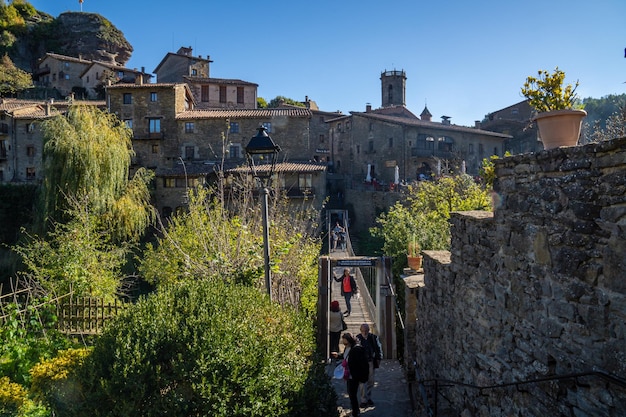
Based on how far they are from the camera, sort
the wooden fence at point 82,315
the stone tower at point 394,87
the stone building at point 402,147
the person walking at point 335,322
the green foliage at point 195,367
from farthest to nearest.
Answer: the stone tower at point 394,87 → the stone building at point 402,147 → the person walking at point 335,322 → the wooden fence at point 82,315 → the green foliage at point 195,367

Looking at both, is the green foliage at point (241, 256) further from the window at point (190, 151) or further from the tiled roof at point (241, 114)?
the tiled roof at point (241, 114)

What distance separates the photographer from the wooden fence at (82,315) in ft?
33.8

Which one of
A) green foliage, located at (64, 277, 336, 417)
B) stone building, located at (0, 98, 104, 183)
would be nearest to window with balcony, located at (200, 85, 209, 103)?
stone building, located at (0, 98, 104, 183)

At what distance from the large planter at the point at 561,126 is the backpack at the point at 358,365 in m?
4.88

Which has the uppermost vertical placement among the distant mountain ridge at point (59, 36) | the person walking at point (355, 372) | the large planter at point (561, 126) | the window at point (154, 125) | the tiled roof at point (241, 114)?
the distant mountain ridge at point (59, 36)

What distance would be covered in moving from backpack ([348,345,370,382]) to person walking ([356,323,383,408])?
0.28 meters

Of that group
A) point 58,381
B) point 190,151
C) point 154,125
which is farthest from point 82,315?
point 154,125

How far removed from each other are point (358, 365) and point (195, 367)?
11.5ft

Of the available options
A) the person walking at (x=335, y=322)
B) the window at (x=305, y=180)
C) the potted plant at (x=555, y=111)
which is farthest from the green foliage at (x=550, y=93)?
the window at (x=305, y=180)

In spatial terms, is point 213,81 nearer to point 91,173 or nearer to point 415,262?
point 91,173

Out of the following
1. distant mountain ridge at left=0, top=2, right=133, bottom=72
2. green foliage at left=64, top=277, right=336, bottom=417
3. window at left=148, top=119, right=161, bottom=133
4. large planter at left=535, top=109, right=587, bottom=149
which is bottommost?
green foliage at left=64, top=277, right=336, bottom=417

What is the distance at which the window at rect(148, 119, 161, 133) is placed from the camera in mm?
36094

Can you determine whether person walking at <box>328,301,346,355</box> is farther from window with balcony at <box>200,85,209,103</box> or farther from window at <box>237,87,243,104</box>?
window at <box>237,87,243,104</box>

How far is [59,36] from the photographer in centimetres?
6309
